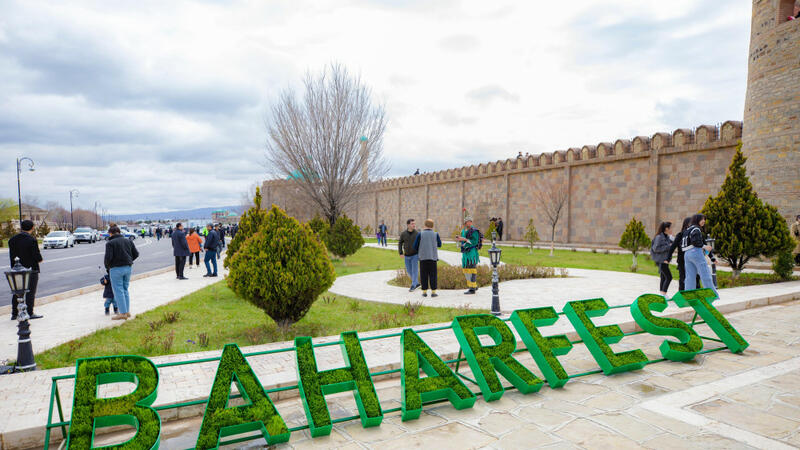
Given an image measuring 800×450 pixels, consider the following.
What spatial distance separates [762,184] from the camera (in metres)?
15.2

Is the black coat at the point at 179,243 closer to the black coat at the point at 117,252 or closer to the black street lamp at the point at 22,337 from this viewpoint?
the black coat at the point at 117,252

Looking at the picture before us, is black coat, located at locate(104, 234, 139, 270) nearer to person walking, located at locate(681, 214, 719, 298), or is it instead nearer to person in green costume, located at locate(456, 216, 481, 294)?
person in green costume, located at locate(456, 216, 481, 294)

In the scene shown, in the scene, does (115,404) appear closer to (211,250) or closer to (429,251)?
(429,251)

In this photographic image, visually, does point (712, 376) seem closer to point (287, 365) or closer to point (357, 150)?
point (287, 365)

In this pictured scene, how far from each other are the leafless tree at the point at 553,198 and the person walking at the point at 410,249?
14.9 meters

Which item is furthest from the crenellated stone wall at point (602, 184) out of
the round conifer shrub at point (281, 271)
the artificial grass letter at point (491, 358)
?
the artificial grass letter at point (491, 358)

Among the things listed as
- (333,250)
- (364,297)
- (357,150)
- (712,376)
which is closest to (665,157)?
(357,150)

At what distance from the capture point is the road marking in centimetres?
348

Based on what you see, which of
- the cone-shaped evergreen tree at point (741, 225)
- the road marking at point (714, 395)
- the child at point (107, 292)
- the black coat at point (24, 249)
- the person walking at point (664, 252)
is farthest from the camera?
the cone-shaped evergreen tree at point (741, 225)

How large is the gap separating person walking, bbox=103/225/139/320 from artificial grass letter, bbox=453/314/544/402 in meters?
5.99

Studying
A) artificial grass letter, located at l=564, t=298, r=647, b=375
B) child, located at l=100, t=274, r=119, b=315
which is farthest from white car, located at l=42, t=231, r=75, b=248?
artificial grass letter, located at l=564, t=298, r=647, b=375

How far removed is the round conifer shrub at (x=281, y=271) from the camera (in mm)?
6320

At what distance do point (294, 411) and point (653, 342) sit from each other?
5.04 m

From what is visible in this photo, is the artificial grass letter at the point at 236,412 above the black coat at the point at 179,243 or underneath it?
underneath
